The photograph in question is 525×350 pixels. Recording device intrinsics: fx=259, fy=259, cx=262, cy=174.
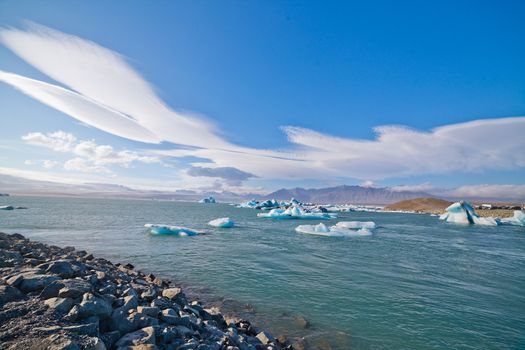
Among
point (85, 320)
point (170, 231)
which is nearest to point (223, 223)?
point (170, 231)

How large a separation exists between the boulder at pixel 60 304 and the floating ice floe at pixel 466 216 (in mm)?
66152

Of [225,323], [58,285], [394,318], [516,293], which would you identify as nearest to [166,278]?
[225,323]

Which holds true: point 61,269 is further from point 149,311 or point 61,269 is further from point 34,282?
point 149,311

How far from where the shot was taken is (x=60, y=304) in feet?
14.2

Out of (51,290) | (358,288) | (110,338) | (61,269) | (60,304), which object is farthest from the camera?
(358,288)

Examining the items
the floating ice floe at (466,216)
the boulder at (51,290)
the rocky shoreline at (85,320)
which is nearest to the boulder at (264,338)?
the rocky shoreline at (85,320)

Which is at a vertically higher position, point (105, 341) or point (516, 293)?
point (105, 341)

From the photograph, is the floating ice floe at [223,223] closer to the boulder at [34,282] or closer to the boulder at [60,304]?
the boulder at [34,282]

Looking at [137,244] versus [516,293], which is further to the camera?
[137,244]

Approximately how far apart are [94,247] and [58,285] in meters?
16.0

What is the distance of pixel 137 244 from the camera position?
19859mm

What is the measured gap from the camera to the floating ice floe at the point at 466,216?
50812 mm

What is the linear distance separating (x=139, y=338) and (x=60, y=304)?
58.3 inches

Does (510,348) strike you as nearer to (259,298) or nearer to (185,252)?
(259,298)
